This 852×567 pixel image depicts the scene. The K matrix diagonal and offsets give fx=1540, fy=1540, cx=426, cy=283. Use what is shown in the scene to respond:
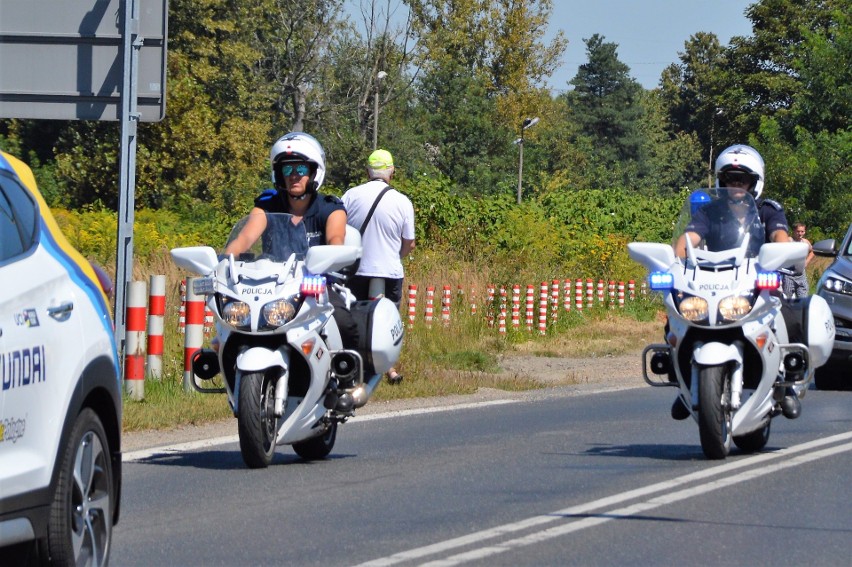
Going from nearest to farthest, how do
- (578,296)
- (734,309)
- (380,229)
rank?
1. (734,309)
2. (380,229)
3. (578,296)

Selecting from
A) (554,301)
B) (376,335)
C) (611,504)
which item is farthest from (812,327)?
(554,301)

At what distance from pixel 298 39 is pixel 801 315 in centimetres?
5164

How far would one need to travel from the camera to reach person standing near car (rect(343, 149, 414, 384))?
43.0 feet

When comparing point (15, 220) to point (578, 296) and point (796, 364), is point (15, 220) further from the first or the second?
point (578, 296)

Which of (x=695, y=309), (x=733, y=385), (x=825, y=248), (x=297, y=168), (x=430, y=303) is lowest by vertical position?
(x=430, y=303)

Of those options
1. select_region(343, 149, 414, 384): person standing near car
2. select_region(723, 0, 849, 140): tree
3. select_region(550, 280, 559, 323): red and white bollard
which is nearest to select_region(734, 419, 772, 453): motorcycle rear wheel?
select_region(343, 149, 414, 384): person standing near car

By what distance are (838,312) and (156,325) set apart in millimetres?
7391

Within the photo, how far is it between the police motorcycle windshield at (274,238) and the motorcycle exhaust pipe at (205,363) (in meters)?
0.63

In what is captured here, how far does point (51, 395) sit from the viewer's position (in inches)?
195

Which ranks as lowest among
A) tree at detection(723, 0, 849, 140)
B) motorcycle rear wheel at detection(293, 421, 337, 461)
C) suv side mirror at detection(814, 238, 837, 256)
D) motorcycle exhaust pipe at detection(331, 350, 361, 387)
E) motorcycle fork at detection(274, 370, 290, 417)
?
motorcycle rear wheel at detection(293, 421, 337, 461)

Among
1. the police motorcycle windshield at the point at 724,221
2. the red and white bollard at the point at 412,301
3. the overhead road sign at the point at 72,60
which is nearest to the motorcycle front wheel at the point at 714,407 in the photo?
the police motorcycle windshield at the point at 724,221

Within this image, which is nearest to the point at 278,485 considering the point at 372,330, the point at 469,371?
the point at 372,330

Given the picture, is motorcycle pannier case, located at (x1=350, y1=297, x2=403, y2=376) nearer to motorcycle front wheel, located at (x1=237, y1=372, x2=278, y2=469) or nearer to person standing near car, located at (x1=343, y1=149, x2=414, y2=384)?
motorcycle front wheel, located at (x1=237, y1=372, x2=278, y2=469)

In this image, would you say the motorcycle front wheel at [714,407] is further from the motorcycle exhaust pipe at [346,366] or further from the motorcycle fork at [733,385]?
the motorcycle exhaust pipe at [346,366]
